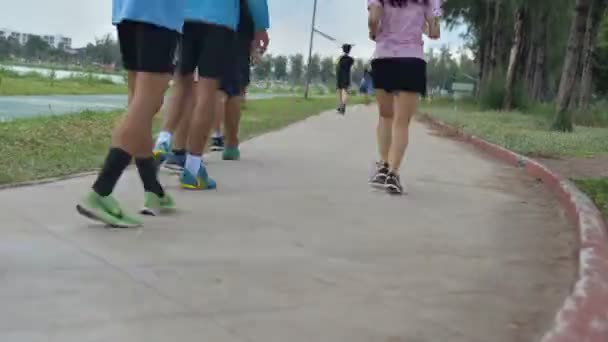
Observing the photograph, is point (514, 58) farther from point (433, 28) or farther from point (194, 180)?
point (194, 180)

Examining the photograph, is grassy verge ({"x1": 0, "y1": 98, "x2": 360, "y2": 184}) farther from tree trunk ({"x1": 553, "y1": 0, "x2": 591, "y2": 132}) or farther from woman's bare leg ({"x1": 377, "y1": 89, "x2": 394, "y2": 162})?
tree trunk ({"x1": 553, "y1": 0, "x2": 591, "y2": 132})

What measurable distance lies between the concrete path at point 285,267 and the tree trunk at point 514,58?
66.7 feet

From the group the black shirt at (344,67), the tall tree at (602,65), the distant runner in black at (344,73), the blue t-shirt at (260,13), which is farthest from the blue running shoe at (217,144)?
the tall tree at (602,65)

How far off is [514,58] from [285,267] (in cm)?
2317

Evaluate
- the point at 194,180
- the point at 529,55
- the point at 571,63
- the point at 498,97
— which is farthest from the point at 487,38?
the point at 194,180

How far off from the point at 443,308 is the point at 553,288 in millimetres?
692

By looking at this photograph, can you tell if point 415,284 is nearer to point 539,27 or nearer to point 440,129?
point 440,129

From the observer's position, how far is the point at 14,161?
6543mm

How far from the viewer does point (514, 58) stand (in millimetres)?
25719

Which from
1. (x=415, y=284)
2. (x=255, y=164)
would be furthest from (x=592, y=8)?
(x=415, y=284)

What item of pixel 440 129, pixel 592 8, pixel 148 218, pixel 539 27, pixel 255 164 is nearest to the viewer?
pixel 148 218

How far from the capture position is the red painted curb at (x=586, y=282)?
2.89 metres

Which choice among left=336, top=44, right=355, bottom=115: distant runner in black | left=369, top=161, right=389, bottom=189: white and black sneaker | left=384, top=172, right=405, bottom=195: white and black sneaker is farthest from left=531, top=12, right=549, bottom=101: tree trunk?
left=384, top=172, right=405, bottom=195: white and black sneaker

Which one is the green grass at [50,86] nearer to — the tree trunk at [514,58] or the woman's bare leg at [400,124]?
the tree trunk at [514,58]
